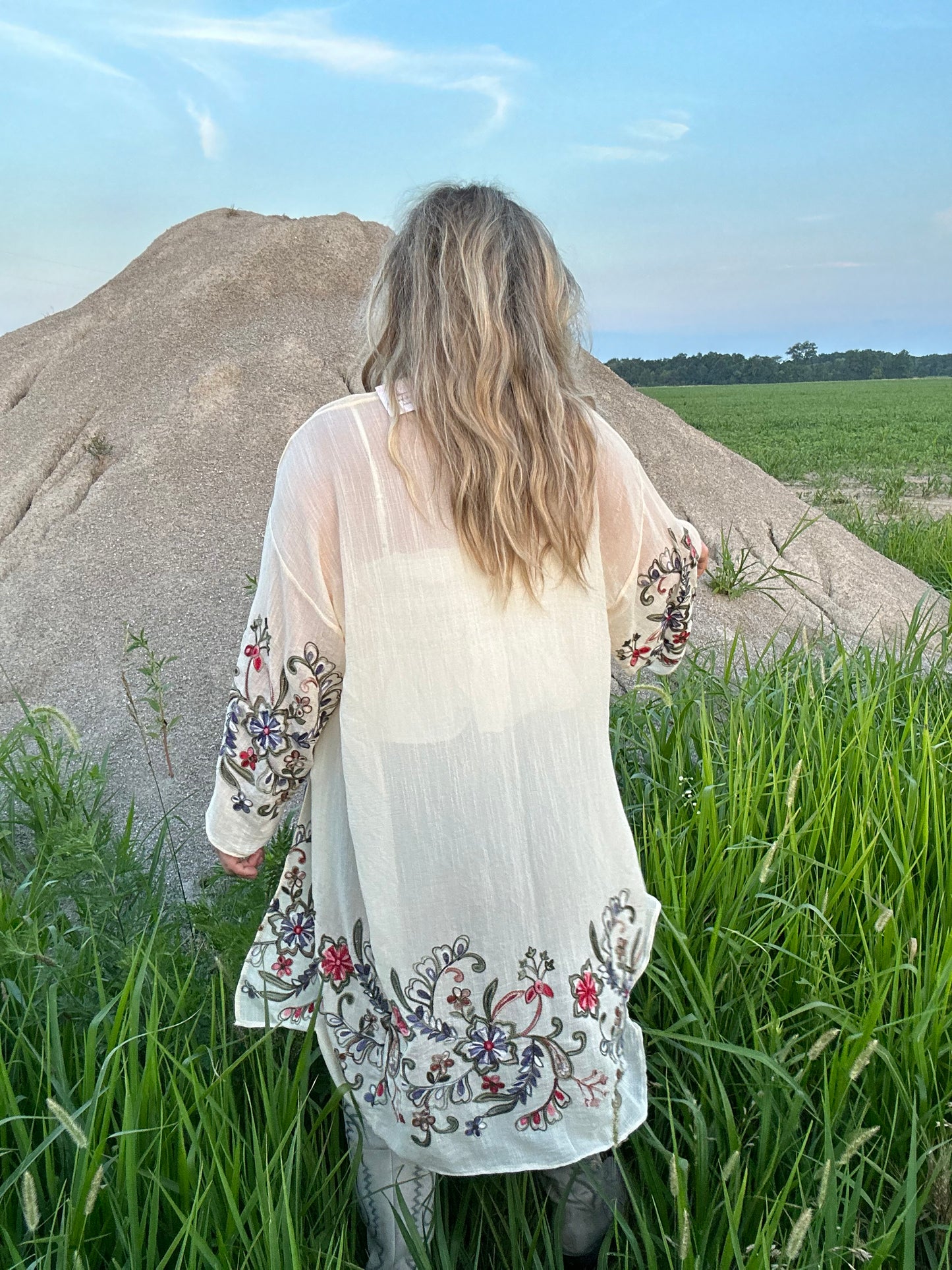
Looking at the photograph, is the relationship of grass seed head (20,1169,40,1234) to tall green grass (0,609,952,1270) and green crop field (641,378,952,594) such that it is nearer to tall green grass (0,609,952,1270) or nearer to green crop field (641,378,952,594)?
tall green grass (0,609,952,1270)

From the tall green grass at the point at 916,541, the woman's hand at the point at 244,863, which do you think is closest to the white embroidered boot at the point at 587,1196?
the woman's hand at the point at 244,863

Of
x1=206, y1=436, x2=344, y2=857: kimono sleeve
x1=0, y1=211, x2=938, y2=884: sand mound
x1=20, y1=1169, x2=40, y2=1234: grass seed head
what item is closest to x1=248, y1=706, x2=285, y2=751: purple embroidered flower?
x1=206, y1=436, x2=344, y2=857: kimono sleeve

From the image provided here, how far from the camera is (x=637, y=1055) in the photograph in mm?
1426

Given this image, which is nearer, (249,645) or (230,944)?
(249,645)

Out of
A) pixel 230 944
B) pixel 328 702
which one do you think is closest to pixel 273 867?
pixel 230 944

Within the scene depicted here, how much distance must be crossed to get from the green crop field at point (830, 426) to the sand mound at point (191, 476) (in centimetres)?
966

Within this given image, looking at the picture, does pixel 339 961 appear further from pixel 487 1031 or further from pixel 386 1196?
pixel 386 1196

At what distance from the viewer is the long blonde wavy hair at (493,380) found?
46.6 inches

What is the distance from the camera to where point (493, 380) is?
120 centimetres

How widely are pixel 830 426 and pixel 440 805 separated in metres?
30.3

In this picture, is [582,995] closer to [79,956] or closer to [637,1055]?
[637,1055]

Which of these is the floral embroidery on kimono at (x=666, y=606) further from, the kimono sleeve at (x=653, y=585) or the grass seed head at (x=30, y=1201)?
the grass seed head at (x=30, y=1201)

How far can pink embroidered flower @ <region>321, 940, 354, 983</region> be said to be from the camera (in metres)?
1.39

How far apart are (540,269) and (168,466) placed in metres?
3.28
